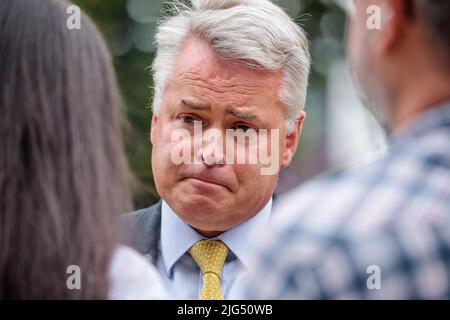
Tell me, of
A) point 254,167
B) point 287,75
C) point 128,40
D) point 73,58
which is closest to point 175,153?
point 254,167

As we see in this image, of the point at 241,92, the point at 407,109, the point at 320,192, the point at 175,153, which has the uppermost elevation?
the point at 241,92

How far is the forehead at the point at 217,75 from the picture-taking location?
2590 millimetres

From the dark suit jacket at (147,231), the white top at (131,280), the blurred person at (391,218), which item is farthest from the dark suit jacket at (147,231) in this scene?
the blurred person at (391,218)

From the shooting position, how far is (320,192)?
0.98 metres

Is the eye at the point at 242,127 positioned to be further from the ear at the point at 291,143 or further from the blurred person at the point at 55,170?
the blurred person at the point at 55,170

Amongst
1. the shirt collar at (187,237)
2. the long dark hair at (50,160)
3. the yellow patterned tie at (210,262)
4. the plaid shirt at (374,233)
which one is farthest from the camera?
the shirt collar at (187,237)

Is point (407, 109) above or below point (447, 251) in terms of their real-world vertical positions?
above

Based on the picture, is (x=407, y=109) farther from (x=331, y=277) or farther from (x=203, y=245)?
(x=203, y=245)

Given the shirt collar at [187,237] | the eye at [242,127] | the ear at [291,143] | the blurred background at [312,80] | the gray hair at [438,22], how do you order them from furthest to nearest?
the blurred background at [312,80]
the ear at [291,143]
the eye at [242,127]
the shirt collar at [187,237]
the gray hair at [438,22]

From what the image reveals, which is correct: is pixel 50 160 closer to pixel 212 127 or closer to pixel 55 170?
pixel 55 170

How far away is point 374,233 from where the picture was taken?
0.91 meters

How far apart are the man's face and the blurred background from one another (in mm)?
2267
